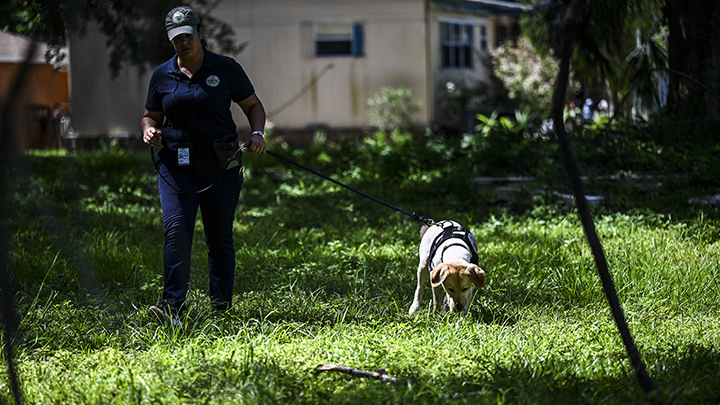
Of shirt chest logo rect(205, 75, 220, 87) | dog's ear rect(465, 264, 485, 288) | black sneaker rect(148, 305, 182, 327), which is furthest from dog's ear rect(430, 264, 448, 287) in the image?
shirt chest logo rect(205, 75, 220, 87)

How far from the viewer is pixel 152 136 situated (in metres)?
4.47

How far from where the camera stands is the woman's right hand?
446cm

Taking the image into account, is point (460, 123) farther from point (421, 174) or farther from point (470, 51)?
point (421, 174)

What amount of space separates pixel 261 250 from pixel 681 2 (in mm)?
6744

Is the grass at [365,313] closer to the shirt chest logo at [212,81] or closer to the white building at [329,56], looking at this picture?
the shirt chest logo at [212,81]

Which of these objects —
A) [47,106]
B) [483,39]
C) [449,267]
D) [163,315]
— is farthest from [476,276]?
[483,39]

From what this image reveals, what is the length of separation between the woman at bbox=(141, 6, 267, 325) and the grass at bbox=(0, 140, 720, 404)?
1.05ft

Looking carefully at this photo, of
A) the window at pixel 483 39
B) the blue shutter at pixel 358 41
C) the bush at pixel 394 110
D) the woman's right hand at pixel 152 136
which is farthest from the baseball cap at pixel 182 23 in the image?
the window at pixel 483 39

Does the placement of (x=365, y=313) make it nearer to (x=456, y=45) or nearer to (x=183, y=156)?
(x=183, y=156)

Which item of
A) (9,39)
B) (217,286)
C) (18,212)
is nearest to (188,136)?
(217,286)

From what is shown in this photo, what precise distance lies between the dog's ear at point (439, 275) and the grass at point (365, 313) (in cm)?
26

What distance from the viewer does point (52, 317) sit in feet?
15.5

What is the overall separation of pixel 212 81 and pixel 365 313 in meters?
1.76

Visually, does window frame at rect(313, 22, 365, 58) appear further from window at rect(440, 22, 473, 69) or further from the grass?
the grass
